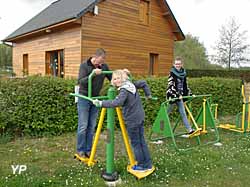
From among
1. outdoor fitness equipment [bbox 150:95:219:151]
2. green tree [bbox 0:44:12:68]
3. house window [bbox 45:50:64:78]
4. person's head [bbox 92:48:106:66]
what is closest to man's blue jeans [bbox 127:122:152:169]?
person's head [bbox 92:48:106:66]

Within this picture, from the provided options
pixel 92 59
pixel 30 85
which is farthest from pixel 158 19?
pixel 92 59

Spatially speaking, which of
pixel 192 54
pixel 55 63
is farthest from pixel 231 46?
pixel 55 63

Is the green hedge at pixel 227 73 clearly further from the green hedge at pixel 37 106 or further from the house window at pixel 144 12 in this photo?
the green hedge at pixel 37 106

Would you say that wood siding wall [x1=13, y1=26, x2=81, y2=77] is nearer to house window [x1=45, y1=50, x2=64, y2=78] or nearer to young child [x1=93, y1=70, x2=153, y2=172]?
house window [x1=45, y1=50, x2=64, y2=78]

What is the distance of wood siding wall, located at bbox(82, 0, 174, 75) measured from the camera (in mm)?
12359

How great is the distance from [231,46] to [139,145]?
102 ft

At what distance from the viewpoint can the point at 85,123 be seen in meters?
4.50

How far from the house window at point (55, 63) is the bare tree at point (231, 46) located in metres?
23.0

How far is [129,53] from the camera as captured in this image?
14.2m

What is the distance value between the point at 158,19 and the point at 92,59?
12174mm

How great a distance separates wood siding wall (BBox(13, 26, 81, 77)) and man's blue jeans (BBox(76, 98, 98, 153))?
7.72 meters

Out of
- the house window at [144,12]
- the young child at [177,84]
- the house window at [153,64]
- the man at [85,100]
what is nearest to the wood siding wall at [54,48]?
the house window at [144,12]

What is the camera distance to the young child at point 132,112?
3.56 m

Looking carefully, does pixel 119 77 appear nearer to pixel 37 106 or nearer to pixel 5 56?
pixel 37 106
